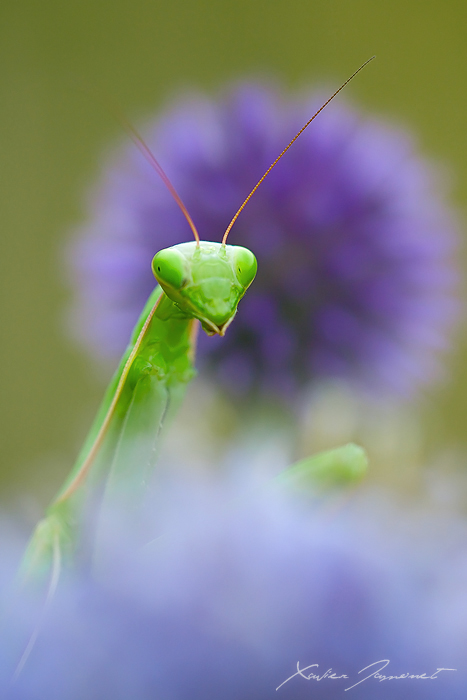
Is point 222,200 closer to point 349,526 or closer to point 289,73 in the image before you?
point 349,526

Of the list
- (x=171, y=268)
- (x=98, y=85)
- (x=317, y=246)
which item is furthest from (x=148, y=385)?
(x=98, y=85)

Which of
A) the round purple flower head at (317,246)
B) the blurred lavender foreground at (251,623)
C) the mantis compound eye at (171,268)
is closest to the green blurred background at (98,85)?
the round purple flower head at (317,246)

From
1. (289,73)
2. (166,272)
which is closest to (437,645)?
(166,272)
